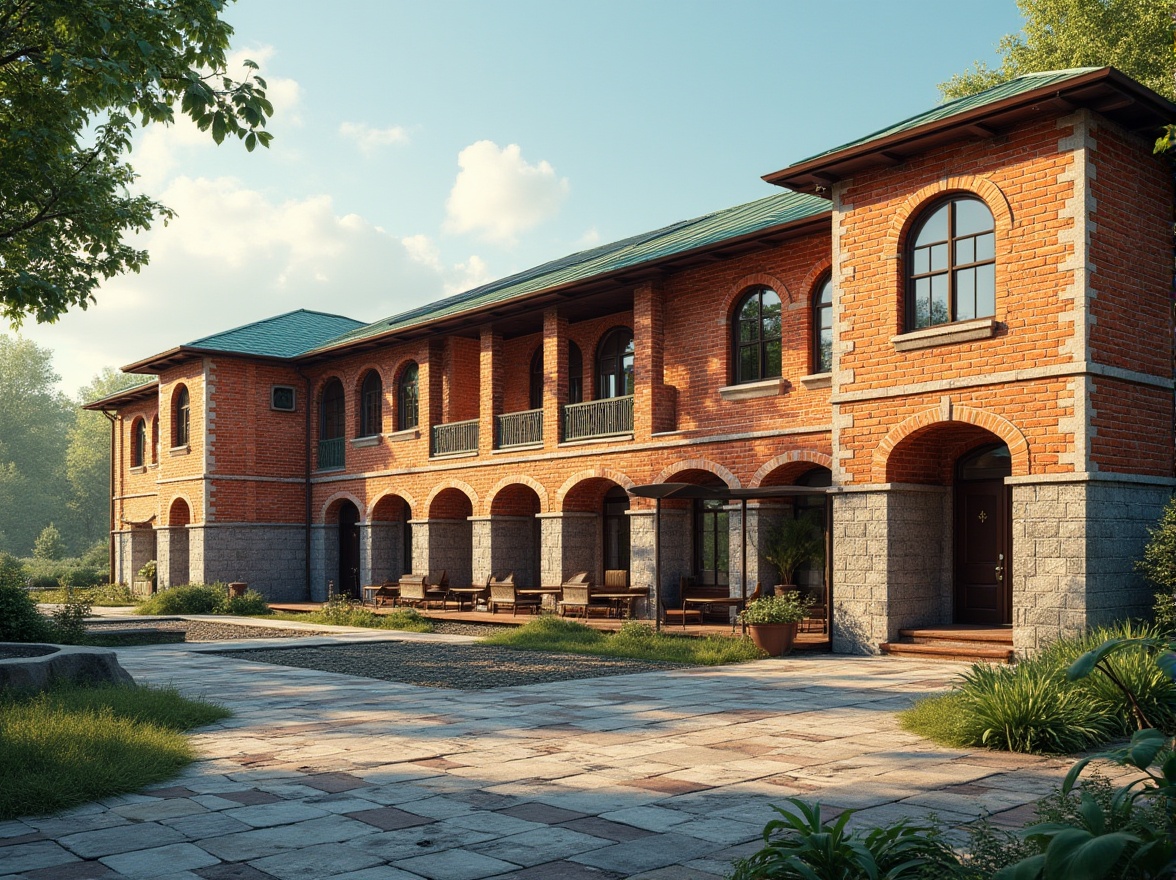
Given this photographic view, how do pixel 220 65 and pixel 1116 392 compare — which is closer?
pixel 220 65

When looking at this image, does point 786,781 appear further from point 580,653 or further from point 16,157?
point 16,157

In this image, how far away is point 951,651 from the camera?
13.6 meters

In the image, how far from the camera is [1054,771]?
684 cm

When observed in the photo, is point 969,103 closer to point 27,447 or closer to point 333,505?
point 333,505

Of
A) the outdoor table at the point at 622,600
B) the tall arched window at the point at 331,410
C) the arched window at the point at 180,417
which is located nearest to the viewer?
the outdoor table at the point at 622,600

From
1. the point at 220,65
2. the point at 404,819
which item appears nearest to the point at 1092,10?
the point at 220,65

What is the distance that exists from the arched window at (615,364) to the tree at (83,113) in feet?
32.0

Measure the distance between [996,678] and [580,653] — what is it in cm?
750

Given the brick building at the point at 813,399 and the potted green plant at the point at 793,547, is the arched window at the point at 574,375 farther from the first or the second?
the potted green plant at the point at 793,547

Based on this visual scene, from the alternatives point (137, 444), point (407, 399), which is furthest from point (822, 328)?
point (137, 444)

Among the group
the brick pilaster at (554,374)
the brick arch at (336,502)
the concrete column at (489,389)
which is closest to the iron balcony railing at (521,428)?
the concrete column at (489,389)

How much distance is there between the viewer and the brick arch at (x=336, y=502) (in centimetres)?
2733

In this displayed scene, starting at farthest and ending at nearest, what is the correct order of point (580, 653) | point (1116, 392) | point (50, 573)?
point (50, 573)
point (580, 653)
point (1116, 392)

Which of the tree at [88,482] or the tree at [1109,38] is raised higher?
the tree at [1109,38]
